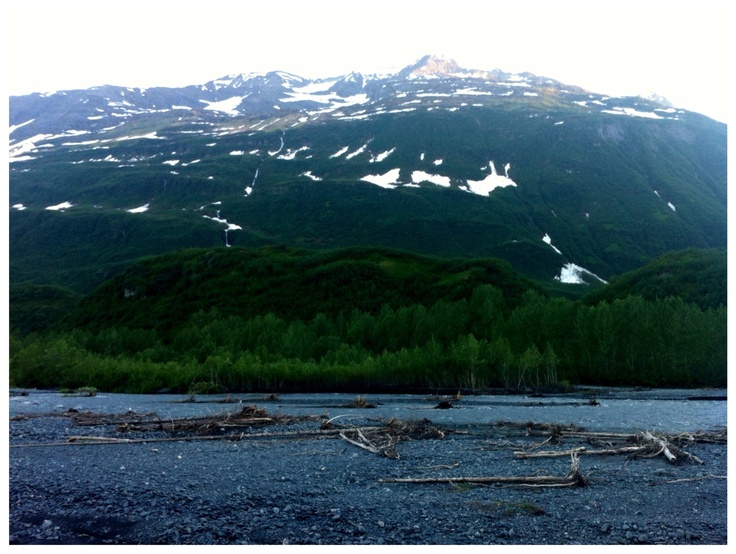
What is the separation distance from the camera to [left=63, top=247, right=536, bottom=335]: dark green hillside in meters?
116

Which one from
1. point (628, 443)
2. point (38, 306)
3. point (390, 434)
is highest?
point (38, 306)

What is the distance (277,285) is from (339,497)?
112994mm

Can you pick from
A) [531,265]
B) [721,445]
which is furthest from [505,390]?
[531,265]

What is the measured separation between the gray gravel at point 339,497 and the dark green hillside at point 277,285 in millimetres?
86427

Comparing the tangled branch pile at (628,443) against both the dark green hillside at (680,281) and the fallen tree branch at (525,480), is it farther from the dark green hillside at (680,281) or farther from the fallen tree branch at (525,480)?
the dark green hillside at (680,281)

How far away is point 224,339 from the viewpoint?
89375 mm

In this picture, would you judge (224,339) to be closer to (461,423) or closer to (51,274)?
(461,423)

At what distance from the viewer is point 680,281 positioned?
93312mm

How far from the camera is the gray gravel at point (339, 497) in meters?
12.6

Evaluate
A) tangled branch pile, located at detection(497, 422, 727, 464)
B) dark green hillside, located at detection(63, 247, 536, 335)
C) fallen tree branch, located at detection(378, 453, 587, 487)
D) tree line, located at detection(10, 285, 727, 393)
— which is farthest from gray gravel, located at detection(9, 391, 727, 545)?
dark green hillside, located at detection(63, 247, 536, 335)

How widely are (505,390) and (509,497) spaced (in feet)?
159

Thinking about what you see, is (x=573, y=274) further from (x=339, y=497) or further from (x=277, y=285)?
(x=339, y=497)

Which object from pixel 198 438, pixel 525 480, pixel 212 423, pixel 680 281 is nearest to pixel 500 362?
pixel 212 423

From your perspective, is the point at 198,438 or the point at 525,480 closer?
the point at 525,480
